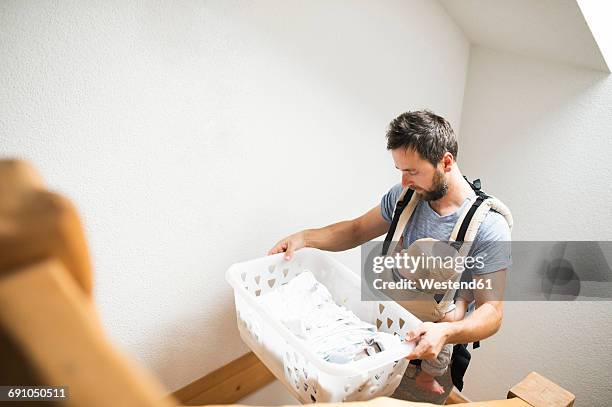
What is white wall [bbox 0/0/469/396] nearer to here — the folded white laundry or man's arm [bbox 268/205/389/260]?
man's arm [bbox 268/205/389/260]

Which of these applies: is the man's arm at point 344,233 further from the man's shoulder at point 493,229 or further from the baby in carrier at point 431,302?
the man's shoulder at point 493,229

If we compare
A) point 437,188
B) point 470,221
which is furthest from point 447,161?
point 470,221

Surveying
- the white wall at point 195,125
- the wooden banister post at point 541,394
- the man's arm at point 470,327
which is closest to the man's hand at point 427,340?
the man's arm at point 470,327

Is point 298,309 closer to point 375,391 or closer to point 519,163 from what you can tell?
point 375,391

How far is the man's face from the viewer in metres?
1.30

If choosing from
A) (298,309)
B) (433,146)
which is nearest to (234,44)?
(433,146)

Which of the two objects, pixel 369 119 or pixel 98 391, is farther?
pixel 369 119

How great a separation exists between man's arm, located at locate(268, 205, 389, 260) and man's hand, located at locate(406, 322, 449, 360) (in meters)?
0.50

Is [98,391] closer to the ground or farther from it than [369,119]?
closer to the ground

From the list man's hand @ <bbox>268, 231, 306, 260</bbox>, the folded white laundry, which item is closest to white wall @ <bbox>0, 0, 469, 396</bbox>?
man's hand @ <bbox>268, 231, 306, 260</bbox>

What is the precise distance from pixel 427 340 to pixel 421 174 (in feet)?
1.50

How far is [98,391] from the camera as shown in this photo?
222 mm

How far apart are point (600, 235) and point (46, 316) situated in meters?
1.85

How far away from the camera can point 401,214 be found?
143 cm
